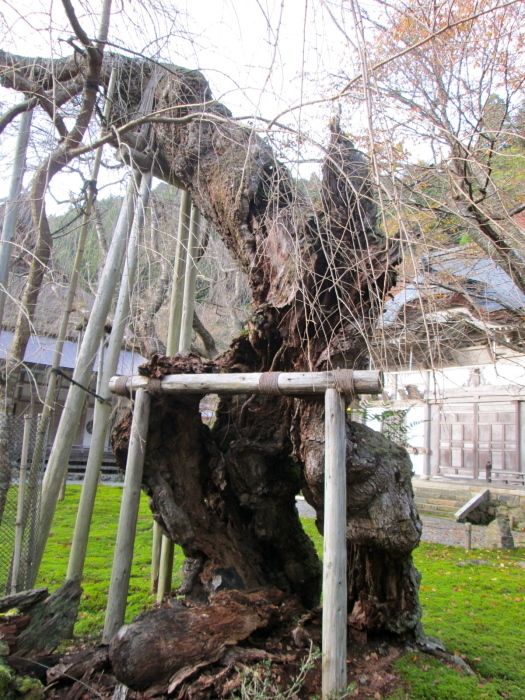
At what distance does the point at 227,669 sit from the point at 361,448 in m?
1.54

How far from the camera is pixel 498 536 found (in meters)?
8.20

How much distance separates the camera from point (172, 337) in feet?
15.5

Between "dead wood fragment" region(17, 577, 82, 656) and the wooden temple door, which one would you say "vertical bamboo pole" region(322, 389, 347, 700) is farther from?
the wooden temple door

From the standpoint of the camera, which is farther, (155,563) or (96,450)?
(155,563)

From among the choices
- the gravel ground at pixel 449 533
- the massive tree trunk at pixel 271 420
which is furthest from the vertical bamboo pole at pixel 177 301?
the gravel ground at pixel 449 533

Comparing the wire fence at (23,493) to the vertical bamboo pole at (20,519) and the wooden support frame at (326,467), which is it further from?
the wooden support frame at (326,467)

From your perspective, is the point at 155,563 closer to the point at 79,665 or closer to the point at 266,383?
the point at 79,665

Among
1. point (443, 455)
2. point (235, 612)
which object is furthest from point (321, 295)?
point (443, 455)

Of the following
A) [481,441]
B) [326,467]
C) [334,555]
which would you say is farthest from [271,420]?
[481,441]

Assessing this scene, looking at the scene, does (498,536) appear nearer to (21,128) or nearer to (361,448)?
(361,448)

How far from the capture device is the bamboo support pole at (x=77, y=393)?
3.45m

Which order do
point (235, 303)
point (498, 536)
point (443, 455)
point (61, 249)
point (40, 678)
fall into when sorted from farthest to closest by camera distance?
point (443, 455)
point (235, 303)
point (498, 536)
point (61, 249)
point (40, 678)

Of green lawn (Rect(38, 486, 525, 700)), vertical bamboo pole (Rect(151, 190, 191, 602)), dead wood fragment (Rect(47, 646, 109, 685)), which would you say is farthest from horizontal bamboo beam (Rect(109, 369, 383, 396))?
green lawn (Rect(38, 486, 525, 700))

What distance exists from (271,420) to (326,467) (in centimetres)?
121
